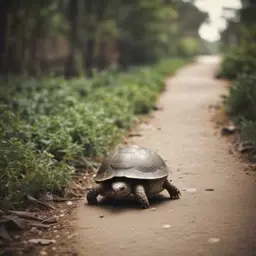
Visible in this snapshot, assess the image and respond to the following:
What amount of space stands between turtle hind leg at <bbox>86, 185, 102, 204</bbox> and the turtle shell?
0.12m

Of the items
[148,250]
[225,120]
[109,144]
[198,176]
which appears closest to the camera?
[148,250]

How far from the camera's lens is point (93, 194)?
5562mm

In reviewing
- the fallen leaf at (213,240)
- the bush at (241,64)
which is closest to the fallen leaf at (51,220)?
the fallen leaf at (213,240)

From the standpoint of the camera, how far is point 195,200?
5.58m

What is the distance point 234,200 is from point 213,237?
1283 mm

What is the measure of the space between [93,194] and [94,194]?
14 mm

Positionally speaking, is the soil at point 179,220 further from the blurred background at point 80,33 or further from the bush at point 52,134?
the blurred background at point 80,33

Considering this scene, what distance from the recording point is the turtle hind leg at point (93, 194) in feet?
18.1

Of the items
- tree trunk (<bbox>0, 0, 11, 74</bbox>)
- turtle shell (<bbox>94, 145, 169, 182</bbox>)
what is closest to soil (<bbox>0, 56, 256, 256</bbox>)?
turtle shell (<bbox>94, 145, 169, 182</bbox>)

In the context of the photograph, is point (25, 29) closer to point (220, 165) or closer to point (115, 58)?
point (115, 58)

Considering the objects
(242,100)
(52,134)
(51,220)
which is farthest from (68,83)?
(51,220)

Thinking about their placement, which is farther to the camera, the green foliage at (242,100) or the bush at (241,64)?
the bush at (241,64)

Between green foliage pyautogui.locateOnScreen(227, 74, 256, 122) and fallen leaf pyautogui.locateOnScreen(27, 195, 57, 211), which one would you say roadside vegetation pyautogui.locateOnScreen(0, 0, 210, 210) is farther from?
green foliage pyautogui.locateOnScreen(227, 74, 256, 122)

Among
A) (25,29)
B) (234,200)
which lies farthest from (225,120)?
(25,29)
